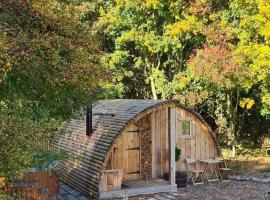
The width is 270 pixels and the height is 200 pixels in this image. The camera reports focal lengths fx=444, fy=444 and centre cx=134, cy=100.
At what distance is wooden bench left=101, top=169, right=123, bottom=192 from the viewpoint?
504 inches

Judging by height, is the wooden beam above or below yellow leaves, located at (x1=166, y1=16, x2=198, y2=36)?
below

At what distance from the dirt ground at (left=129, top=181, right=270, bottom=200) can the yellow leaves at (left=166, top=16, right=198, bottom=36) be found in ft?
25.3

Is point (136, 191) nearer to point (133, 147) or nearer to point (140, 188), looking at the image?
point (140, 188)

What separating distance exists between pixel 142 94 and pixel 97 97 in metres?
16.0

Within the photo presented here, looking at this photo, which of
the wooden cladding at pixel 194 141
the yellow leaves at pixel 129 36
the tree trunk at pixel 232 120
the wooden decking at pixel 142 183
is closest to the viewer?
the wooden decking at pixel 142 183

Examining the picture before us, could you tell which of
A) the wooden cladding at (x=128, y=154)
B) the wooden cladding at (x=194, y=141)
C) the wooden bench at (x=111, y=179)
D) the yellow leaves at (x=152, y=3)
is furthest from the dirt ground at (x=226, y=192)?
the yellow leaves at (x=152, y=3)

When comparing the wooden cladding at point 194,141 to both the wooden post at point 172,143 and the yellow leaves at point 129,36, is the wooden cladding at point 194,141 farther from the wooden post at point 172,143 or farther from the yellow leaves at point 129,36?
the yellow leaves at point 129,36

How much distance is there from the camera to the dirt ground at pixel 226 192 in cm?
1275

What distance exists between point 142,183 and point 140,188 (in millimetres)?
722

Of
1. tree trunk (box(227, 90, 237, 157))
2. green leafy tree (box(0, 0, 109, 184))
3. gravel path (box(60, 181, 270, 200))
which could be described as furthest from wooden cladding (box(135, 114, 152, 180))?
tree trunk (box(227, 90, 237, 157))

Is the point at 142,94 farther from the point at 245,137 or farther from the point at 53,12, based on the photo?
the point at 53,12

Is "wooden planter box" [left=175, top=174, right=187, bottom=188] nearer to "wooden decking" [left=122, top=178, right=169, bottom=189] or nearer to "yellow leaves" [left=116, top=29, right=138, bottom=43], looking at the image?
"wooden decking" [left=122, top=178, right=169, bottom=189]

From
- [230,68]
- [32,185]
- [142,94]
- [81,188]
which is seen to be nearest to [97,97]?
[32,185]

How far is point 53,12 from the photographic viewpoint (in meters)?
7.84
